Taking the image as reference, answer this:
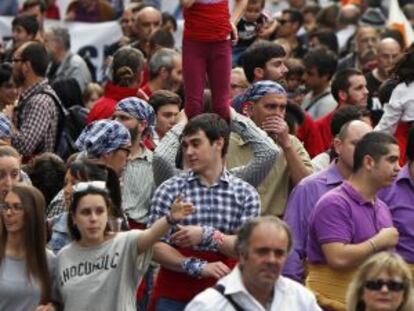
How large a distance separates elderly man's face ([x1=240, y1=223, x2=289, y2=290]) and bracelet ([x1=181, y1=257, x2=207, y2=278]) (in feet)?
4.94

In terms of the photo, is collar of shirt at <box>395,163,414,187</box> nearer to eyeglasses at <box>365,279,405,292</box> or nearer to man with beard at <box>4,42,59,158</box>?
eyeglasses at <box>365,279,405,292</box>

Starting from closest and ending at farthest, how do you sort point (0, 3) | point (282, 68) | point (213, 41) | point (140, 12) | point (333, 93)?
point (213, 41)
point (282, 68)
point (333, 93)
point (140, 12)
point (0, 3)

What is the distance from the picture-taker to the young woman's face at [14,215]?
12922mm

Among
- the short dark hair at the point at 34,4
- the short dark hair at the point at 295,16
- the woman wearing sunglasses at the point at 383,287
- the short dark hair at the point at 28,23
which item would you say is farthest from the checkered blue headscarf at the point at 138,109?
the short dark hair at the point at 295,16

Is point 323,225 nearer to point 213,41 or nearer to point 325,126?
point 213,41

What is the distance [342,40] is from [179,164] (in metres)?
11.8

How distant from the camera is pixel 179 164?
14.4 meters

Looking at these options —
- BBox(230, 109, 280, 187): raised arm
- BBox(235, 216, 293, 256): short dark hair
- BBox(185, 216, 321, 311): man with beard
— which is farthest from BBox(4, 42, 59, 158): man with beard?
BBox(185, 216, 321, 311): man with beard

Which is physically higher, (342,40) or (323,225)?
(323,225)

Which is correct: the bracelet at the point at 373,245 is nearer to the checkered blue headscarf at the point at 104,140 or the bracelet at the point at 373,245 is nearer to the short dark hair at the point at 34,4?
the checkered blue headscarf at the point at 104,140

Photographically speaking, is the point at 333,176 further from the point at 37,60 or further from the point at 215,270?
the point at 37,60

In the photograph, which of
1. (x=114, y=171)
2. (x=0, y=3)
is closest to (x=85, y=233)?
(x=114, y=171)

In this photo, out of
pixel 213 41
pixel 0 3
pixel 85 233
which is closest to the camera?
pixel 85 233

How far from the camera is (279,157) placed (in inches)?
587
